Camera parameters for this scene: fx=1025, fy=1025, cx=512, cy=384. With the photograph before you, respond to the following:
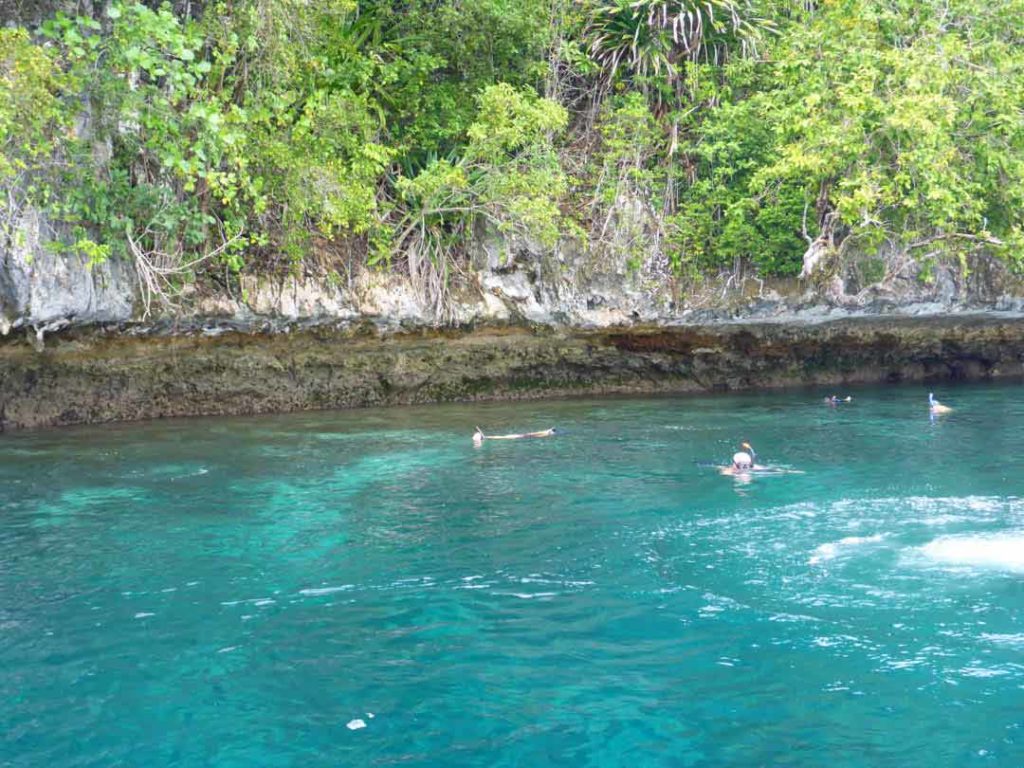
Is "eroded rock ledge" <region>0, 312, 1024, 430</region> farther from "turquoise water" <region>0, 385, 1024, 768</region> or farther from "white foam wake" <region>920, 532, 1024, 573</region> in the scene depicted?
"white foam wake" <region>920, 532, 1024, 573</region>

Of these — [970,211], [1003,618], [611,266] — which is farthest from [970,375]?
[1003,618]

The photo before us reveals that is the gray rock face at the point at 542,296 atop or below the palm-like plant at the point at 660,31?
below

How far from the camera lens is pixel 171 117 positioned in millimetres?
14109

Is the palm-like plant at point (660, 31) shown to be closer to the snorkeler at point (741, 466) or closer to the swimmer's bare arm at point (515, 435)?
the swimmer's bare arm at point (515, 435)

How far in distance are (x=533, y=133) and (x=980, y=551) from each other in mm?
11849

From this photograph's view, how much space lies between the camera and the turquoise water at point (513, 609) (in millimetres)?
6438

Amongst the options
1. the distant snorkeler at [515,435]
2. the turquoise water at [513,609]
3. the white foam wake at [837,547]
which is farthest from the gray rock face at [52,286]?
the white foam wake at [837,547]

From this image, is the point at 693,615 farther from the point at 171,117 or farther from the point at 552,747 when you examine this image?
the point at 171,117

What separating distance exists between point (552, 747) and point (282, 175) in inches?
499

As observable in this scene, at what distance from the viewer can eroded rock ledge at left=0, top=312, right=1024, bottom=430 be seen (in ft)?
63.8

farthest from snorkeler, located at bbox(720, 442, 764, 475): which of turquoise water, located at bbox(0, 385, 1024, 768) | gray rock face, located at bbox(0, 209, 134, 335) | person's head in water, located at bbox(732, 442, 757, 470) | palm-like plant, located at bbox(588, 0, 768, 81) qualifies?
palm-like plant, located at bbox(588, 0, 768, 81)

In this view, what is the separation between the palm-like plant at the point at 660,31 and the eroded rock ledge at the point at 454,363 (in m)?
5.71

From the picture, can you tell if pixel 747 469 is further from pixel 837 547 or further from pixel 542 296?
pixel 542 296

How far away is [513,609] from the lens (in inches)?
340
